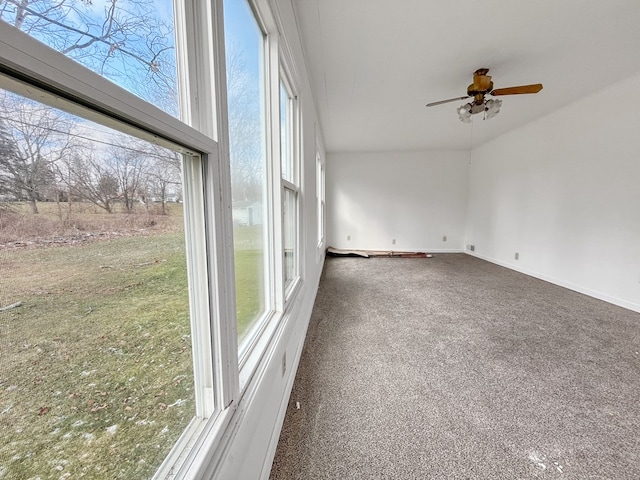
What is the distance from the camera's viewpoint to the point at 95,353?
1.32ft

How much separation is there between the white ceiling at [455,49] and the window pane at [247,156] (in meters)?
1.04

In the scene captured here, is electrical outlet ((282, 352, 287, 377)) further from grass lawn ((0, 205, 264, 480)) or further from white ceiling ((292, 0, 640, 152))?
white ceiling ((292, 0, 640, 152))

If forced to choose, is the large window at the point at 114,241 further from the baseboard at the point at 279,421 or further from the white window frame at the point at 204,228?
the baseboard at the point at 279,421

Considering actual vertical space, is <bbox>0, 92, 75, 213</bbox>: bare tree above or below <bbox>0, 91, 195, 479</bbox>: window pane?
above

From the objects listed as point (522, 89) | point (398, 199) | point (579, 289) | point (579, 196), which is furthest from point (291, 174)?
point (398, 199)

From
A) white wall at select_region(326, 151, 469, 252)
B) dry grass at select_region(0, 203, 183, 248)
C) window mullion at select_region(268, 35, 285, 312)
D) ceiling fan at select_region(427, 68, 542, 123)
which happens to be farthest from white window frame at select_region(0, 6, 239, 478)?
white wall at select_region(326, 151, 469, 252)

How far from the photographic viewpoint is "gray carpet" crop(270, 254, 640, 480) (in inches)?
45.4

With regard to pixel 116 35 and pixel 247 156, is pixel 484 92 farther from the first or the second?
pixel 116 35

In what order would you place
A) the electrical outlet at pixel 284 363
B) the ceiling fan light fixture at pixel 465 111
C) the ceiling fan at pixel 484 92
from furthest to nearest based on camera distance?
the ceiling fan light fixture at pixel 465 111, the ceiling fan at pixel 484 92, the electrical outlet at pixel 284 363

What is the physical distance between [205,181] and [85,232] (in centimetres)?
29

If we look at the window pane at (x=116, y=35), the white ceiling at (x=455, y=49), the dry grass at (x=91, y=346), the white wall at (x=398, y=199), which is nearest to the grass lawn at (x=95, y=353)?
the dry grass at (x=91, y=346)

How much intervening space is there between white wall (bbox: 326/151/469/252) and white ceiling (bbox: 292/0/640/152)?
7.87 feet

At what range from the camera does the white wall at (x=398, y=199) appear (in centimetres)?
627

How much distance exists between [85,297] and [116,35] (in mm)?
437
